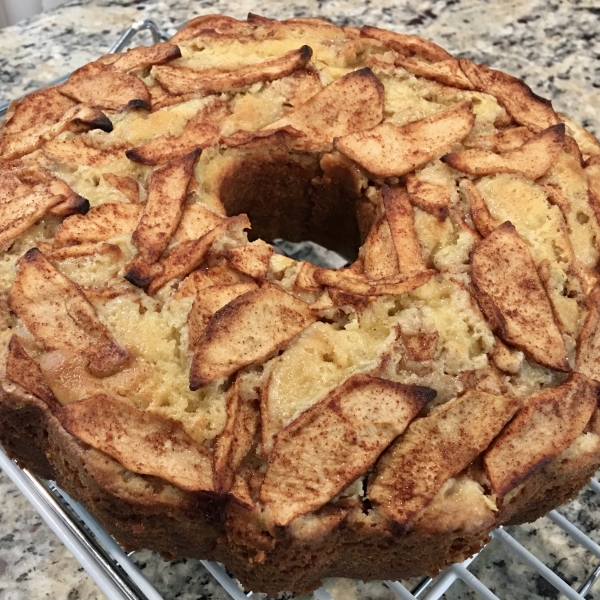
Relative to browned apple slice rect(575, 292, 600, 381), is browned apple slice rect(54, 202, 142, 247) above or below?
above

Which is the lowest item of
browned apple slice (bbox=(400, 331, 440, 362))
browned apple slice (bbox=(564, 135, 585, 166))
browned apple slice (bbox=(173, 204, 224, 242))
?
browned apple slice (bbox=(400, 331, 440, 362))

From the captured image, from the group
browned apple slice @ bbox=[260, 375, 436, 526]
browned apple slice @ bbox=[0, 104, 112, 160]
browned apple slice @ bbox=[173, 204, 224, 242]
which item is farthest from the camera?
browned apple slice @ bbox=[0, 104, 112, 160]

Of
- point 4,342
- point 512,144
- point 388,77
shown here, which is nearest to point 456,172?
point 512,144

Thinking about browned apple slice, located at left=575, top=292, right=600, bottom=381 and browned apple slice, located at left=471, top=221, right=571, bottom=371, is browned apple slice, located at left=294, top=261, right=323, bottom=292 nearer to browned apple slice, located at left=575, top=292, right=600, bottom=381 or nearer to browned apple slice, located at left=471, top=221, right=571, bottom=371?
browned apple slice, located at left=471, top=221, right=571, bottom=371

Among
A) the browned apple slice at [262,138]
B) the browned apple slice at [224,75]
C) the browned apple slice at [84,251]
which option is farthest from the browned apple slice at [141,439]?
the browned apple slice at [224,75]

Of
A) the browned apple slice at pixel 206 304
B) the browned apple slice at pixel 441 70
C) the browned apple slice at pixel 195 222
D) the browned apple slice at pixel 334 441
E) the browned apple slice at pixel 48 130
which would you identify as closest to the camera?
the browned apple slice at pixel 334 441

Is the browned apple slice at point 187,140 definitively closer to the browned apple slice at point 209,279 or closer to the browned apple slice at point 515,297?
the browned apple slice at point 209,279

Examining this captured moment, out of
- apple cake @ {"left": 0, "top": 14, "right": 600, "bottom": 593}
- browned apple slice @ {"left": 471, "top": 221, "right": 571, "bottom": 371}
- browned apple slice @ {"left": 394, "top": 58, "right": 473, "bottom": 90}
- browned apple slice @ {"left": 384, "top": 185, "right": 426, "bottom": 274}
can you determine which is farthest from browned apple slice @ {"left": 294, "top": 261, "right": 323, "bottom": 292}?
browned apple slice @ {"left": 394, "top": 58, "right": 473, "bottom": 90}
